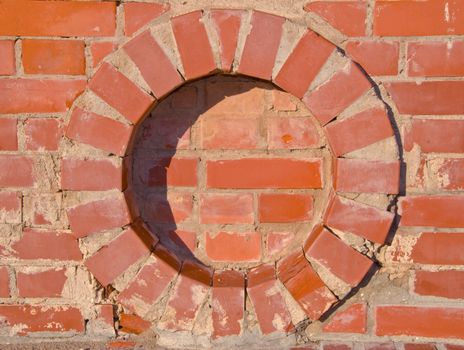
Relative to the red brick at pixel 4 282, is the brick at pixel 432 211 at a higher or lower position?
higher

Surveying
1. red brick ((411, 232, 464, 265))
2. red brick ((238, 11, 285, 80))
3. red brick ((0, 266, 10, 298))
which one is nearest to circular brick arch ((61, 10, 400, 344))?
red brick ((238, 11, 285, 80))

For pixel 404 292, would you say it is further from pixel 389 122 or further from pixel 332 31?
pixel 332 31

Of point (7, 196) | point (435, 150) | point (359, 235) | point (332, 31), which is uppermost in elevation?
point (332, 31)

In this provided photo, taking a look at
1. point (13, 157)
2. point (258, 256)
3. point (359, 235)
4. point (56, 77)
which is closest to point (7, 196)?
point (13, 157)

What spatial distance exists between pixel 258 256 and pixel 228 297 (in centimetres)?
15

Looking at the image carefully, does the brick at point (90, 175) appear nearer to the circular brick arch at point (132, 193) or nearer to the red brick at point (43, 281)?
the circular brick arch at point (132, 193)

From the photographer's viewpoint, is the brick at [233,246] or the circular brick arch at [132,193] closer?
the circular brick arch at [132,193]

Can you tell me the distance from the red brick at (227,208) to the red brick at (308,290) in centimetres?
19

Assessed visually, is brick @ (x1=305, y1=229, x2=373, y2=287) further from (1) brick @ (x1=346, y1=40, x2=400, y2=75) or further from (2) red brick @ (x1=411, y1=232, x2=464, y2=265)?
(1) brick @ (x1=346, y1=40, x2=400, y2=75)

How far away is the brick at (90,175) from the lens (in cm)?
118

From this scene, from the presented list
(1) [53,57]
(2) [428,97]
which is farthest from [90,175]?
(2) [428,97]

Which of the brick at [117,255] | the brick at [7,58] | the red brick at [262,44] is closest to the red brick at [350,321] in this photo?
the brick at [117,255]

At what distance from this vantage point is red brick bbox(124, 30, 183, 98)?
1.15 m

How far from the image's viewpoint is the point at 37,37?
46.8 inches
